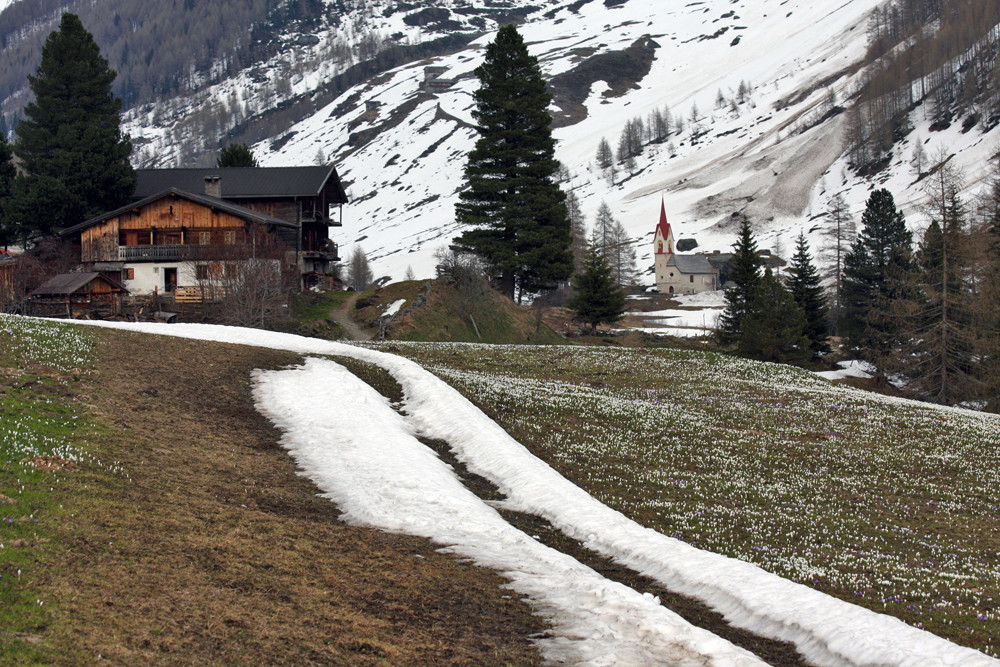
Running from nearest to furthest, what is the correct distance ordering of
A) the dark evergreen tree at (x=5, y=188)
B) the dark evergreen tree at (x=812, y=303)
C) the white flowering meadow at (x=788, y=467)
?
the white flowering meadow at (x=788, y=467), the dark evergreen tree at (x=5, y=188), the dark evergreen tree at (x=812, y=303)

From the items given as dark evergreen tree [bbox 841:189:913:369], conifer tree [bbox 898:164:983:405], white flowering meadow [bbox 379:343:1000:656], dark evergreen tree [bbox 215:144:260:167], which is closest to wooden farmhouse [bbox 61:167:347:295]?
dark evergreen tree [bbox 215:144:260:167]

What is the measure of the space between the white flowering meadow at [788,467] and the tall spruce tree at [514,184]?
73.6 feet

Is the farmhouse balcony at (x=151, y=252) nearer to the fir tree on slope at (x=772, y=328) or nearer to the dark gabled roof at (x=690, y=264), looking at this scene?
the fir tree on slope at (x=772, y=328)

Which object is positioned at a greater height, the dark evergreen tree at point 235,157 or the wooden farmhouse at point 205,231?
the dark evergreen tree at point 235,157

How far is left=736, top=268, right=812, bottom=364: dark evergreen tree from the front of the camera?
5801 cm

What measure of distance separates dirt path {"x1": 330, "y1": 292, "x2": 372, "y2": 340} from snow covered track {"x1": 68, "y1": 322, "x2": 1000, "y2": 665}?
25540 millimetres

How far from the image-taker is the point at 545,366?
128 feet

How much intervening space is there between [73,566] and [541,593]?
6.08 m

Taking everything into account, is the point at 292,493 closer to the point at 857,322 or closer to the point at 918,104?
the point at 857,322

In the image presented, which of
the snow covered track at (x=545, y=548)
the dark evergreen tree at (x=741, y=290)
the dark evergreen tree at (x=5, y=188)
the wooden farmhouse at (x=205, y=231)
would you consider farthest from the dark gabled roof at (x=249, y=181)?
the snow covered track at (x=545, y=548)

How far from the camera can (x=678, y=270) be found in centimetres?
16562

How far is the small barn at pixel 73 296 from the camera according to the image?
4659 cm

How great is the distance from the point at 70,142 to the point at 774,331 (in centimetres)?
5858

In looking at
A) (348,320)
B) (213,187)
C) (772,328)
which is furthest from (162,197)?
(772,328)
